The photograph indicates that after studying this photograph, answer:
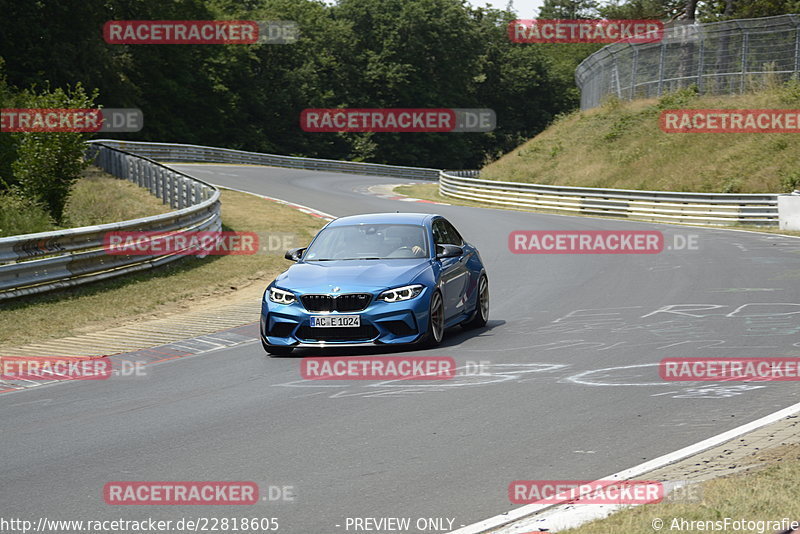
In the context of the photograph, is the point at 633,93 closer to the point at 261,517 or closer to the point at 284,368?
the point at 284,368

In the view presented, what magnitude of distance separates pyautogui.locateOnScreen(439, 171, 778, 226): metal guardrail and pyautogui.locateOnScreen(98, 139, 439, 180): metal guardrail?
26.6 meters

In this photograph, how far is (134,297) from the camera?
52.1ft

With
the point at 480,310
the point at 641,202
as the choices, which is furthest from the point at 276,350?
the point at 641,202

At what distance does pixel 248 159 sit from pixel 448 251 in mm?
59685

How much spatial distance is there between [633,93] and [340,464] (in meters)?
47.2

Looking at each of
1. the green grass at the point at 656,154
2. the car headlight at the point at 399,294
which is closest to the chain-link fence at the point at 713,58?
the green grass at the point at 656,154

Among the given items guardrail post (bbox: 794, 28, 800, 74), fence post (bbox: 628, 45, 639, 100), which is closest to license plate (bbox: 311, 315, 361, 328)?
guardrail post (bbox: 794, 28, 800, 74)

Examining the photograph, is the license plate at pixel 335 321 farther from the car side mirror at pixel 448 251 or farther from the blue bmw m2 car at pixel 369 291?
the car side mirror at pixel 448 251

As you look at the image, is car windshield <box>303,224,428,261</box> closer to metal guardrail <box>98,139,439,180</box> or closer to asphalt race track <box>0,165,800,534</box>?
asphalt race track <box>0,165,800,534</box>

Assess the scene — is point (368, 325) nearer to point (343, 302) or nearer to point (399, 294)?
point (343, 302)

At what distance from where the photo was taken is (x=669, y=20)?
75188mm

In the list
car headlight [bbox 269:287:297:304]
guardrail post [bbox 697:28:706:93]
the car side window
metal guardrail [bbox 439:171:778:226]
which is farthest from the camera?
guardrail post [bbox 697:28:706:93]

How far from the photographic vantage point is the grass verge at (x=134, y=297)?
13438 millimetres

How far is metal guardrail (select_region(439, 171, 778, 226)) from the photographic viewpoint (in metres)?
29.5
